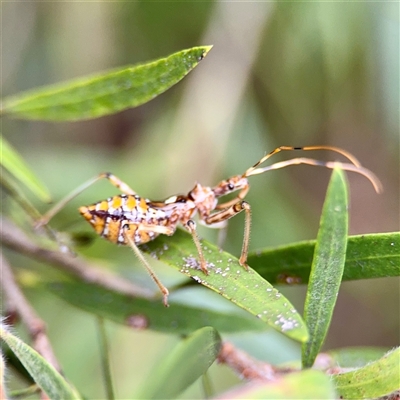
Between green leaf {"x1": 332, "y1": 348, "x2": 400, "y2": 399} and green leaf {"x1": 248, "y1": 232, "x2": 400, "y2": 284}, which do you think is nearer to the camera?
green leaf {"x1": 332, "y1": 348, "x2": 400, "y2": 399}

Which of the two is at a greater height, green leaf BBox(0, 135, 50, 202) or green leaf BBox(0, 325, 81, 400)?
green leaf BBox(0, 135, 50, 202)

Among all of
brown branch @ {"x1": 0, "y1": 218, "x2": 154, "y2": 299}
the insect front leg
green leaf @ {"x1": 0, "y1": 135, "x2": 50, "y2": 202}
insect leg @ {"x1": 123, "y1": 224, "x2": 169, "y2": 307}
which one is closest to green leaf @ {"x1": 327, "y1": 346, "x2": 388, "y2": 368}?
the insect front leg

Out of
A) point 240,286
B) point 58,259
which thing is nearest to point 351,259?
point 240,286

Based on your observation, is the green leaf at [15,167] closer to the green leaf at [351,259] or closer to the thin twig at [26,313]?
the thin twig at [26,313]

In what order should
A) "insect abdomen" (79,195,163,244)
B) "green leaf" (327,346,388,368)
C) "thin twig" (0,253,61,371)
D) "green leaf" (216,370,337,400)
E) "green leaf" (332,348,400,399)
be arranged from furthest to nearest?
"insect abdomen" (79,195,163,244) → "green leaf" (327,346,388,368) → "thin twig" (0,253,61,371) → "green leaf" (332,348,400,399) → "green leaf" (216,370,337,400)

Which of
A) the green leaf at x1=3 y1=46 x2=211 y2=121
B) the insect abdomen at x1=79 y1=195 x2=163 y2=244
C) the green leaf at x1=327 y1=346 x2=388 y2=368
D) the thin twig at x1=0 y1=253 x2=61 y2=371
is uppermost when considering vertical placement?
the green leaf at x1=3 y1=46 x2=211 y2=121

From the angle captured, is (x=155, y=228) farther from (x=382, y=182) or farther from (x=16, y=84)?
(x=382, y=182)

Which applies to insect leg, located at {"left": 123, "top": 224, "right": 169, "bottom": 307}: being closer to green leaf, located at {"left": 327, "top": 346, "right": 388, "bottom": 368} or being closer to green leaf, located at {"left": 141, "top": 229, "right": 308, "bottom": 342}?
green leaf, located at {"left": 141, "top": 229, "right": 308, "bottom": 342}

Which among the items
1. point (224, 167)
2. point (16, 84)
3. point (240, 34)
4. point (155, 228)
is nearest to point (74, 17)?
point (16, 84)
